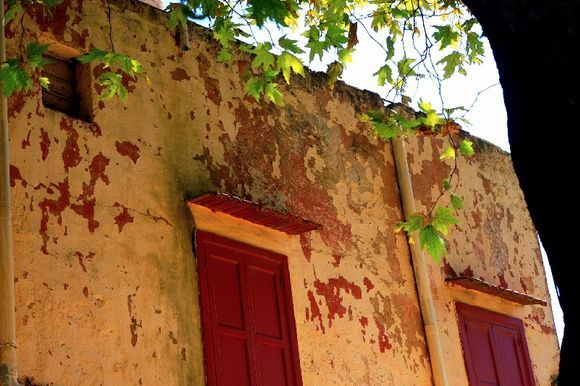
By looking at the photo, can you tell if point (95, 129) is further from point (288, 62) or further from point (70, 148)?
point (288, 62)

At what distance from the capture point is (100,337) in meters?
7.56

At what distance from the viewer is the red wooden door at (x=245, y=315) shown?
8.31m

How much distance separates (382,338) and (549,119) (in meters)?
6.73

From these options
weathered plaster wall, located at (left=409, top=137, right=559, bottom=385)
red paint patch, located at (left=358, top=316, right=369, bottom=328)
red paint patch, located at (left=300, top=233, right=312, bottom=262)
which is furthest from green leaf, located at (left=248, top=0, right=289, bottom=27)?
weathered plaster wall, located at (left=409, top=137, right=559, bottom=385)

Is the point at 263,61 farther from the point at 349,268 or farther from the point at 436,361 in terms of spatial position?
the point at 436,361

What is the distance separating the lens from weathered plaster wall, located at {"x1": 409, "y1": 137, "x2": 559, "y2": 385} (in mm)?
10898

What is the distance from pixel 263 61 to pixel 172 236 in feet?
5.70

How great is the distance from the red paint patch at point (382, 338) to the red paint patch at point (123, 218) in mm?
2663

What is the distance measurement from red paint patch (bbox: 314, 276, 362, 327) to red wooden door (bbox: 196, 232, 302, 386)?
1.48 ft

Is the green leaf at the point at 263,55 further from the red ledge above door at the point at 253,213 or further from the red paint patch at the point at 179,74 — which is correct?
the red paint patch at the point at 179,74

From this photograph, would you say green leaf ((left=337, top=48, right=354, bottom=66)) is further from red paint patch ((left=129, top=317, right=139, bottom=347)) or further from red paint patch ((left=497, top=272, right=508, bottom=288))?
red paint patch ((left=497, top=272, right=508, bottom=288))

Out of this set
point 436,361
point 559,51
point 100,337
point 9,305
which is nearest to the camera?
point 559,51

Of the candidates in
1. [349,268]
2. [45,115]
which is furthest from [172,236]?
[349,268]

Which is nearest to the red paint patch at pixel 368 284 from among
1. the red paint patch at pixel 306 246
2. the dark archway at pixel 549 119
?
the red paint patch at pixel 306 246
